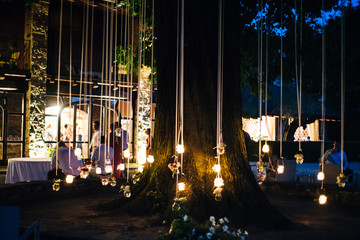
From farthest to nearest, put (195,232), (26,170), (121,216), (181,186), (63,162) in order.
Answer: (26,170) < (63,162) < (121,216) < (181,186) < (195,232)

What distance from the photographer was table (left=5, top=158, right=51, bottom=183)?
36.0 feet

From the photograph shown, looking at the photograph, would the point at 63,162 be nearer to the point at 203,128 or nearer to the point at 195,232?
the point at 203,128

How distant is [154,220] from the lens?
6.85 m

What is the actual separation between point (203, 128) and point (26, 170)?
588 cm

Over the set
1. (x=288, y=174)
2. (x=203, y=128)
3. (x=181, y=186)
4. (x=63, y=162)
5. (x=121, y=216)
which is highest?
(x=203, y=128)

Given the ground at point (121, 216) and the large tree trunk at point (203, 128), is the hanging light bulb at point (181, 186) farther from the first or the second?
the ground at point (121, 216)

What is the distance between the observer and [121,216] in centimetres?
731

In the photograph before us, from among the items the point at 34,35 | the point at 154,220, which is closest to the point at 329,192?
the point at 154,220

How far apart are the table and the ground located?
1743 mm

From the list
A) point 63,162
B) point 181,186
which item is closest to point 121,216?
point 181,186

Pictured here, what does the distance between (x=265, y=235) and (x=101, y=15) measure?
16.7m

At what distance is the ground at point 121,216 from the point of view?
243 inches

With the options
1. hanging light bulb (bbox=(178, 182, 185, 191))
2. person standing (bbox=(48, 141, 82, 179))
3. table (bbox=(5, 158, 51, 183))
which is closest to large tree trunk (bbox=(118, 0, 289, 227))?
hanging light bulb (bbox=(178, 182, 185, 191))

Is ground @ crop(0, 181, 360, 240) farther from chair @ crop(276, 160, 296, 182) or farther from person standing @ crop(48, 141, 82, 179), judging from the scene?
chair @ crop(276, 160, 296, 182)
